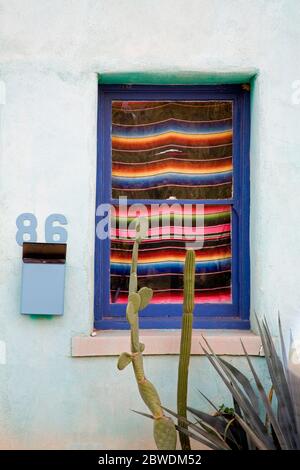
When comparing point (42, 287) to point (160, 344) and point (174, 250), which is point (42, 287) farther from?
point (174, 250)

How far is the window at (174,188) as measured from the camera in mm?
3650

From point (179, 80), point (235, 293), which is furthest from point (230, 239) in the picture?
point (179, 80)

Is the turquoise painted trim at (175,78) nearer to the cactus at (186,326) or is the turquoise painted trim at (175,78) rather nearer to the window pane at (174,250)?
the window pane at (174,250)

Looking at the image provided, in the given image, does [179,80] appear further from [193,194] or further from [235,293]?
[235,293]

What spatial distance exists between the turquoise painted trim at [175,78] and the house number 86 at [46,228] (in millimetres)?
910

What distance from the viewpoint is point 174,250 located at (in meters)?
3.71

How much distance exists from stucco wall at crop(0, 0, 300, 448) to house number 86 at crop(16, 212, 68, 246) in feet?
0.11

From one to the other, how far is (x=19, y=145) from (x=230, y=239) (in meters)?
1.44

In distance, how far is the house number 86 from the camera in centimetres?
343

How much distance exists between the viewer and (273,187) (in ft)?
11.3

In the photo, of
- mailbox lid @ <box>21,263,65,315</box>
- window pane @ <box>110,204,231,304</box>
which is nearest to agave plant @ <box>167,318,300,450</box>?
window pane @ <box>110,204,231,304</box>
